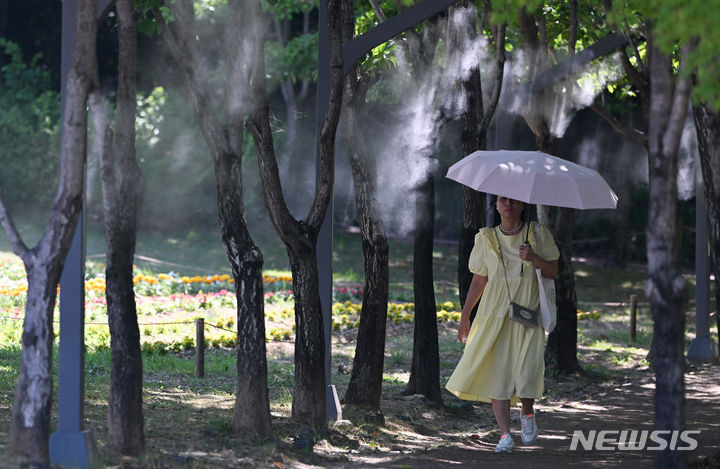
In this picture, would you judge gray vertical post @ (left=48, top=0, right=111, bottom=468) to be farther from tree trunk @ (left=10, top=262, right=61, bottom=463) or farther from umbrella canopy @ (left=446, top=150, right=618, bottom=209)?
umbrella canopy @ (left=446, top=150, right=618, bottom=209)

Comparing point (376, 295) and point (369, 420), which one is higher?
point (376, 295)

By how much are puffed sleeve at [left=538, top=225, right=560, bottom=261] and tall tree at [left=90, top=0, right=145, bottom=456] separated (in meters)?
2.76

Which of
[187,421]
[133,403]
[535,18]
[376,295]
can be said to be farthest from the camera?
[535,18]

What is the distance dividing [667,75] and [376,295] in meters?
3.89

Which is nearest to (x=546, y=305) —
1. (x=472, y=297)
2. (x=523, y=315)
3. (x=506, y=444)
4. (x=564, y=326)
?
(x=523, y=315)

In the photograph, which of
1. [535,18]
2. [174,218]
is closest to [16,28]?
[174,218]

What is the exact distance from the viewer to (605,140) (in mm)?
23531

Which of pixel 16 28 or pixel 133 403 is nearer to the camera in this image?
pixel 133 403

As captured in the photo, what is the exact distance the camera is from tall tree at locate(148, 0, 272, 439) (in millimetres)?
7156

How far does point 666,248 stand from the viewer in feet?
17.5

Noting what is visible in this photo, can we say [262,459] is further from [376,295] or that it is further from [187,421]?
[376,295]

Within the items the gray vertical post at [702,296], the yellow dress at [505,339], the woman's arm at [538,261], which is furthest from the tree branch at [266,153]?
the gray vertical post at [702,296]

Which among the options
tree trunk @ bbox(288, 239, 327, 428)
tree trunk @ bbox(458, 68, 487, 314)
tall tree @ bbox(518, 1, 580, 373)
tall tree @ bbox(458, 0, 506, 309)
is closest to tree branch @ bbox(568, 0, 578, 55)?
tall tree @ bbox(518, 1, 580, 373)

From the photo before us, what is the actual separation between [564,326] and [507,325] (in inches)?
179
